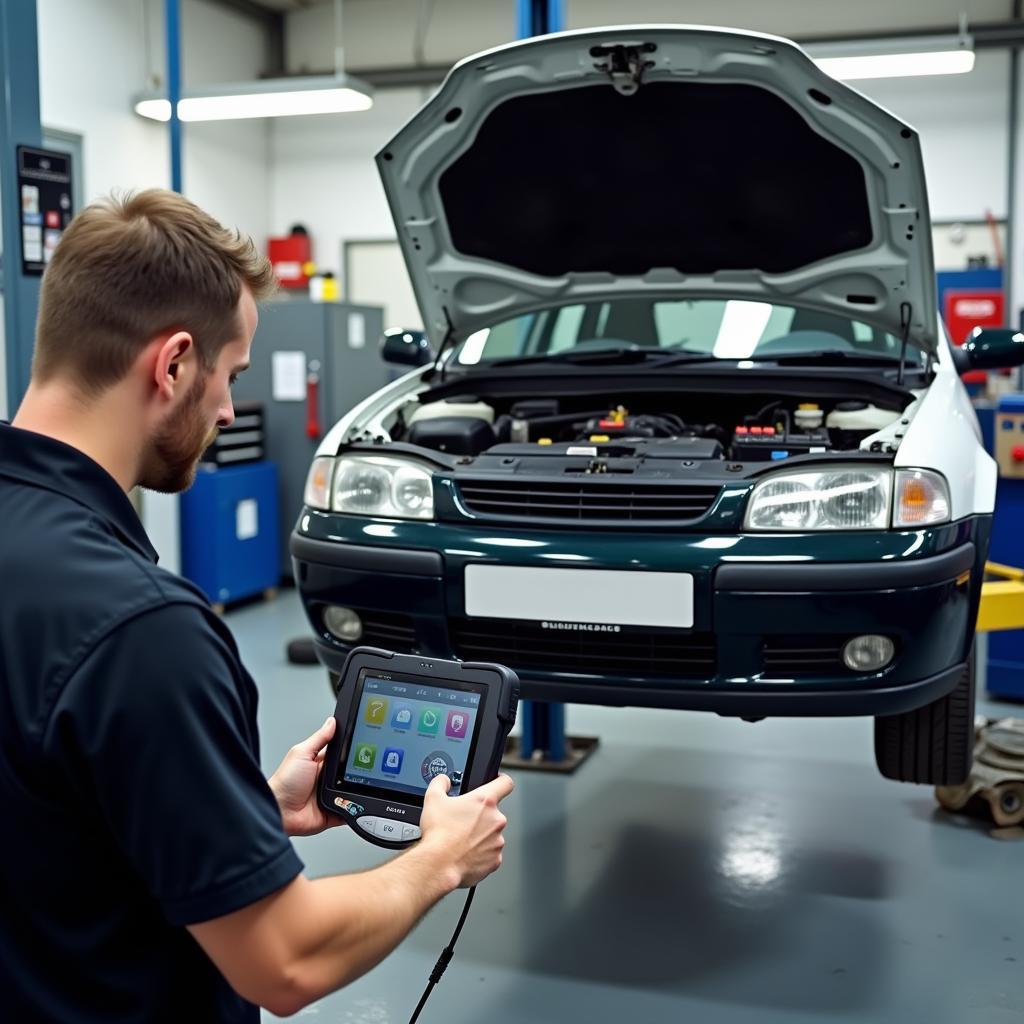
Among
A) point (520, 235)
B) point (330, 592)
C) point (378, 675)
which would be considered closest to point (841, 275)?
point (520, 235)

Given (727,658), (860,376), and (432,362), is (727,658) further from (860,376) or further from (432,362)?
(432,362)

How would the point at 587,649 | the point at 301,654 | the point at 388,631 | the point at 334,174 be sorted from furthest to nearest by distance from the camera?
1. the point at 334,174
2. the point at 301,654
3. the point at 388,631
4. the point at 587,649

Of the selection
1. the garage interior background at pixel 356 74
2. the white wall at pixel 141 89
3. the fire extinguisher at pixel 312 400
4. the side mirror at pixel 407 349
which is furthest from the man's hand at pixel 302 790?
the garage interior background at pixel 356 74

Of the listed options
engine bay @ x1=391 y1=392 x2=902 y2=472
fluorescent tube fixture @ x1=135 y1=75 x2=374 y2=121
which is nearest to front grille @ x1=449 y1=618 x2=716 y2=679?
engine bay @ x1=391 y1=392 x2=902 y2=472

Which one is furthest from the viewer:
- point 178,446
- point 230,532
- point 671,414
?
point 230,532

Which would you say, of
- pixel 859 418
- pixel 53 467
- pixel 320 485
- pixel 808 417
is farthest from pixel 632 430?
pixel 53 467

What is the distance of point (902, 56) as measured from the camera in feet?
28.3

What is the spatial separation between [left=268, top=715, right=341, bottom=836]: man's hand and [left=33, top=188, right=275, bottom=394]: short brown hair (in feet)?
1.91

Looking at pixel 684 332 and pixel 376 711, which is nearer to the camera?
pixel 376 711

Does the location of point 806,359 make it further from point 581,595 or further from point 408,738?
point 408,738

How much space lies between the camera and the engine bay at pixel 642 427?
119 inches

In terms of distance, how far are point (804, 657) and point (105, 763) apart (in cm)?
186

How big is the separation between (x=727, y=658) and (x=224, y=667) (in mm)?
1664

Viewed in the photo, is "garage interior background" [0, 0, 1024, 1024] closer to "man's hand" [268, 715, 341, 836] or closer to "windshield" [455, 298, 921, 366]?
"windshield" [455, 298, 921, 366]
